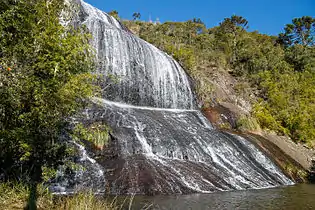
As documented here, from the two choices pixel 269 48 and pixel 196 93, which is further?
pixel 269 48

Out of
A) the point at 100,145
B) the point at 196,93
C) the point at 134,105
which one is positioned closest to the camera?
the point at 100,145

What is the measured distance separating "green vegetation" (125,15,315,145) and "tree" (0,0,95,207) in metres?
15.0

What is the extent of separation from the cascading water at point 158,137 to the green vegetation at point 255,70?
3526 millimetres

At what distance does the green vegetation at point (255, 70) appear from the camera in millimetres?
22766

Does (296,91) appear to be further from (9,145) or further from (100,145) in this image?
(9,145)

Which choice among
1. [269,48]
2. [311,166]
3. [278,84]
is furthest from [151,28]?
[311,166]

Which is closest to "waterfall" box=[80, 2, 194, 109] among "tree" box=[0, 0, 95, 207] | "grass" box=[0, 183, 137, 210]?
"tree" box=[0, 0, 95, 207]

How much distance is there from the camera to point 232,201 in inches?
346

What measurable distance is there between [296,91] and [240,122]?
10622 millimetres

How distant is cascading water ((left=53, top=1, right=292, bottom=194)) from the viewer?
10.3m

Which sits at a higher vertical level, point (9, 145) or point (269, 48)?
point (269, 48)

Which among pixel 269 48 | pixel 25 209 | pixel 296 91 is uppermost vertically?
pixel 269 48

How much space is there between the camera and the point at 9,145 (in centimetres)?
634

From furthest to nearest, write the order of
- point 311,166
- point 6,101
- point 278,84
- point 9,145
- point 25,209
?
point 278,84, point 311,166, point 9,145, point 6,101, point 25,209
